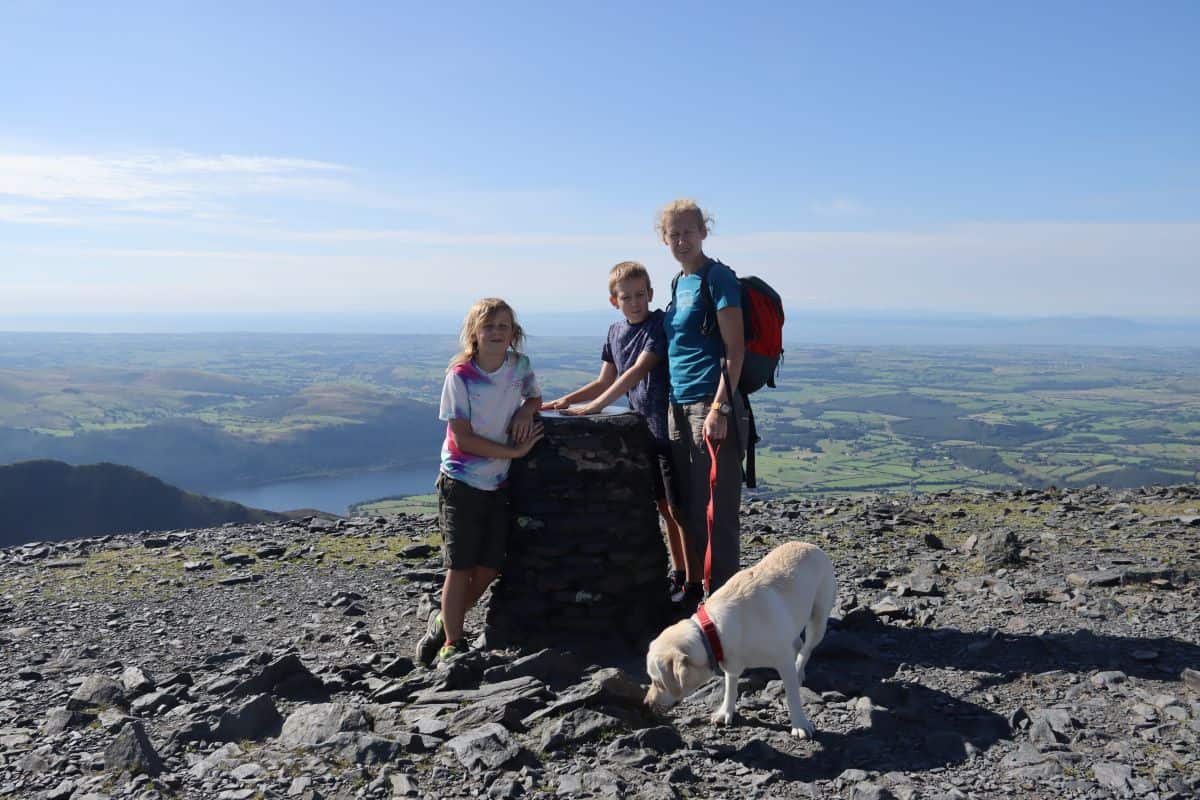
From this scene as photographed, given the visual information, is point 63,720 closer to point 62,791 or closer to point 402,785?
point 62,791

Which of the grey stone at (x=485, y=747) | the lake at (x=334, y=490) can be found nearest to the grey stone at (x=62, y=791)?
the grey stone at (x=485, y=747)

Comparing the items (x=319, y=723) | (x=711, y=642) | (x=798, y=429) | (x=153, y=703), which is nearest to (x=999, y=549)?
(x=711, y=642)

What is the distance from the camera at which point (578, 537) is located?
827cm

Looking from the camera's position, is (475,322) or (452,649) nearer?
(475,322)

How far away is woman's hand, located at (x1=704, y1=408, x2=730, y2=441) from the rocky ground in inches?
84.1

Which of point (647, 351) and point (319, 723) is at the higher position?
point (647, 351)

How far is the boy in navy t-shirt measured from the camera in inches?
310

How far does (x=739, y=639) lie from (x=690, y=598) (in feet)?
8.67

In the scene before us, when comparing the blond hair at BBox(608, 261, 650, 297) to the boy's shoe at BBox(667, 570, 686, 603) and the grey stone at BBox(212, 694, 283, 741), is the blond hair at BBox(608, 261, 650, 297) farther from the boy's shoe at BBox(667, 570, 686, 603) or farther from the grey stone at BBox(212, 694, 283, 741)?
the grey stone at BBox(212, 694, 283, 741)

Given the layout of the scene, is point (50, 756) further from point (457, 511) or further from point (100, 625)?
point (100, 625)

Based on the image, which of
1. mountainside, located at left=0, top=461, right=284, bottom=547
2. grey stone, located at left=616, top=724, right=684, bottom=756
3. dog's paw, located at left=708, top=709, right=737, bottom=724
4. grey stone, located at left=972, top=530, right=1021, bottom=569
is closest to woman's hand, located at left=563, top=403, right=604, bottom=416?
dog's paw, located at left=708, top=709, right=737, bottom=724

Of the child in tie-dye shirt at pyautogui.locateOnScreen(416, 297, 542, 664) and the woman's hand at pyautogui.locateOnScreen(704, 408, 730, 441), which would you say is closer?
the woman's hand at pyautogui.locateOnScreen(704, 408, 730, 441)

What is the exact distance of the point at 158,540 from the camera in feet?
48.3

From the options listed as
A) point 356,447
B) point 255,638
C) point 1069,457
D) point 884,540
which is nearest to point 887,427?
point 1069,457
